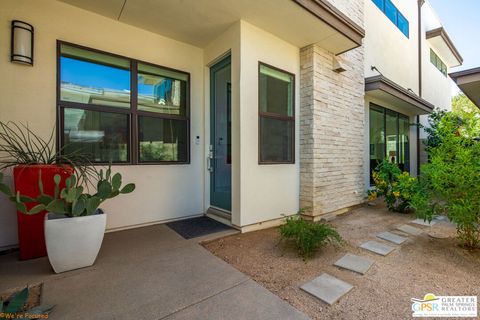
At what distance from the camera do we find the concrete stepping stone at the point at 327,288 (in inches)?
71.8

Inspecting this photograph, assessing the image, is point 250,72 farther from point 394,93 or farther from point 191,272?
point 394,93

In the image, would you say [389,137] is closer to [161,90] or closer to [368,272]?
[368,272]

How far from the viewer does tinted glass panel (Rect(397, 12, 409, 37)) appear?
770 centimetres

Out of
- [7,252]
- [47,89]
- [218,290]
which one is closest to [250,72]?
[47,89]

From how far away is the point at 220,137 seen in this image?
13.1 ft

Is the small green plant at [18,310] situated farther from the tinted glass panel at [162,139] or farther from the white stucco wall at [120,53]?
the tinted glass panel at [162,139]

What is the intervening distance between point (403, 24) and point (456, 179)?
26.2ft

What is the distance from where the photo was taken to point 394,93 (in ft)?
18.8

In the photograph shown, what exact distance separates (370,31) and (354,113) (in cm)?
288

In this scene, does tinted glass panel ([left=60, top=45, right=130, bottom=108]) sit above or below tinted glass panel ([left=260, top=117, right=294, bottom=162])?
above

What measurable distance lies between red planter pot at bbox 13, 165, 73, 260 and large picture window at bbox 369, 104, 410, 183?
6712mm

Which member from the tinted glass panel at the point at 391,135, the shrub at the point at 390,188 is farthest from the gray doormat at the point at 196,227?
the tinted glass panel at the point at 391,135

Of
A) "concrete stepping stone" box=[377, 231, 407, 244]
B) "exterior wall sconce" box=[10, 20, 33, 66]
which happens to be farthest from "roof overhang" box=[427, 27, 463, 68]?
"exterior wall sconce" box=[10, 20, 33, 66]

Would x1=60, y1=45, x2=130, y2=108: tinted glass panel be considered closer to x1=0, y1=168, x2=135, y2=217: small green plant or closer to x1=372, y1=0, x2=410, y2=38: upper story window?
x1=0, y1=168, x2=135, y2=217: small green plant
